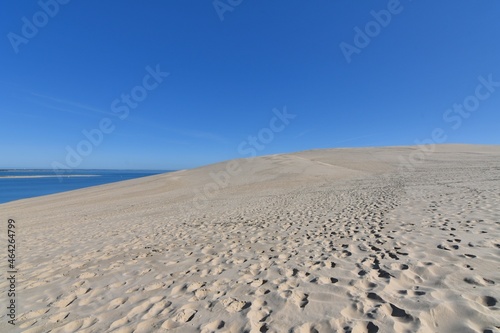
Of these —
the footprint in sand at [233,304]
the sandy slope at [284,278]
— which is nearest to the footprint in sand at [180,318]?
the sandy slope at [284,278]

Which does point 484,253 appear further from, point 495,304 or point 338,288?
point 338,288

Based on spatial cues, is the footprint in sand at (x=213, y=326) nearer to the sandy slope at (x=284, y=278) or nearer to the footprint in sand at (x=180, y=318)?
the sandy slope at (x=284, y=278)

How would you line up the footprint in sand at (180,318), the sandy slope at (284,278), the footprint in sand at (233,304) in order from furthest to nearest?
the footprint in sand at (233,304) < the footprint in sand at (180,318) < the sandy slope at (284,278)

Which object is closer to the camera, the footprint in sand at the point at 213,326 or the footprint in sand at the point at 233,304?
the footprint in sand at the point at 213,326

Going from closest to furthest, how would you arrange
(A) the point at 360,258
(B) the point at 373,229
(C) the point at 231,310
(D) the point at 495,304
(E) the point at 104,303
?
(D) the point at 495,304 < (C) the point at 231,310 < (E) the point at 104,303 < (A) the point at 360,258 < (B) the point at 373,229

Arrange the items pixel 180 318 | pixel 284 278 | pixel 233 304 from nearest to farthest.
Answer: pixel 180 318 < pixel 233 304 < pixel 284 278

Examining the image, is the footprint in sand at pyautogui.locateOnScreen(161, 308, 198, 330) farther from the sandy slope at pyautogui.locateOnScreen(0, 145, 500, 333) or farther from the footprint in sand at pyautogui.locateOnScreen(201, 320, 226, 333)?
the footprint in sand at pyautogui.locateOnScreen(201, 320, 226, 333)

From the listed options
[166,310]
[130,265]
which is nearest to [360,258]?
[166,310]

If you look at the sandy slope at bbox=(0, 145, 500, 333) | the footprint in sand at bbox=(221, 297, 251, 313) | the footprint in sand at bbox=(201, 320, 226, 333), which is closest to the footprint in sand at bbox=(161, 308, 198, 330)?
the sandy slope at bbox=(0, 145, 500, 333)

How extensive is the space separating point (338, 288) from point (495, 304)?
2.02 meters

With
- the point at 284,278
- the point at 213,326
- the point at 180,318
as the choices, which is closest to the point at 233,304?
the point at 213,326

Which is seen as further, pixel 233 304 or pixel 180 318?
pixel 233 304

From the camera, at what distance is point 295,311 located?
3727mm

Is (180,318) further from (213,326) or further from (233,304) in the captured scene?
(233,304)
